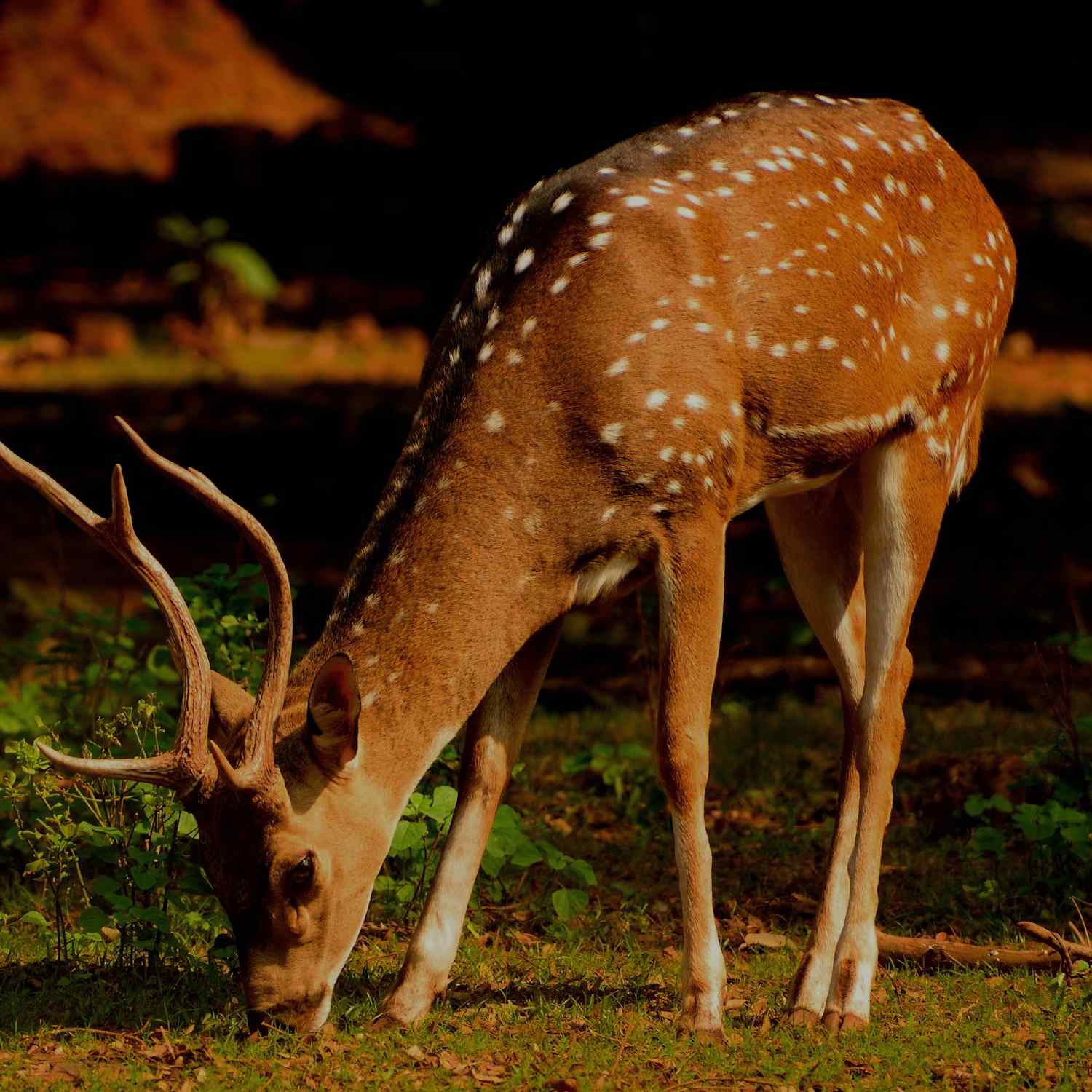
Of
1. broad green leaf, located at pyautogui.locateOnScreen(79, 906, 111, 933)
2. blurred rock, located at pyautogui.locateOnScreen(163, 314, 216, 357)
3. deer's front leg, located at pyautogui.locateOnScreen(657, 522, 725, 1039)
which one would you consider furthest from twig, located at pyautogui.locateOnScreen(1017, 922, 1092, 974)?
blurred rock, located at pyautogui.locateOnScreen(163, 314, 216, 357)

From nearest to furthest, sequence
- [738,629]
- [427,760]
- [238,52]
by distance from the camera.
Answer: [427,760] < [738,629] < [238,52]

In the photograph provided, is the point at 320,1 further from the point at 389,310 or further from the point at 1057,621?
the point at 1057,621

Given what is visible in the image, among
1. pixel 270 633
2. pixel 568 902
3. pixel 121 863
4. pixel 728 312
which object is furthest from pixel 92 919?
pixel 728 312

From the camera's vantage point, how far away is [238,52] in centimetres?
1970

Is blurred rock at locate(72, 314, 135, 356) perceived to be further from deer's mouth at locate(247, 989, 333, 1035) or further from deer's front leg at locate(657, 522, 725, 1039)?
deer's mouth at locate(247, 989, 333, 1035)

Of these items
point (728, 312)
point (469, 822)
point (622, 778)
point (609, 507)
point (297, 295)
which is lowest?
point (297, 295)

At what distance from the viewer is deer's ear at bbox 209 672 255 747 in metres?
4.61

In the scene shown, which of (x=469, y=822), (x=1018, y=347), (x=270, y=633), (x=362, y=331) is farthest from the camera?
(x=362, y=331)

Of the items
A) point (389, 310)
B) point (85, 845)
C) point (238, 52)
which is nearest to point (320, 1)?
point (238, 52)

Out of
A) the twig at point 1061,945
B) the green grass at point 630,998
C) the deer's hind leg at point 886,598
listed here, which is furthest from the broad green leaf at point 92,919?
the twig at point 1061,945

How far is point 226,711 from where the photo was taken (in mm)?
4629

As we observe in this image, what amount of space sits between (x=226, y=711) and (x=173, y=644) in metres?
0.24

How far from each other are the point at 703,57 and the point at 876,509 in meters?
5.21

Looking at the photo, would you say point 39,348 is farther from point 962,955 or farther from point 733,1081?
point 733,1081
